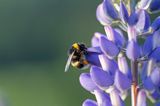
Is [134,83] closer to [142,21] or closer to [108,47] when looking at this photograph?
[108,47]

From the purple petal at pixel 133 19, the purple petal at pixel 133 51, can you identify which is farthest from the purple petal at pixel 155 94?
the purple petal at pixel 133 19

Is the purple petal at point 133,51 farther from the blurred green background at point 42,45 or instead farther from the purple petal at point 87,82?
the blurred green background at point 42,45

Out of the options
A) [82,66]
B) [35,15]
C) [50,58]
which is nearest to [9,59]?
[50,58]

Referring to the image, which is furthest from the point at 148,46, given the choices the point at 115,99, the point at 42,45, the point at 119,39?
the point at 42,45

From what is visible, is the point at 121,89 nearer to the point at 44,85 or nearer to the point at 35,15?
the point at 44,85

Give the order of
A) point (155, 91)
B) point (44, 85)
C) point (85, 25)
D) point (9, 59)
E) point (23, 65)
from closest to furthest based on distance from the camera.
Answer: point (155, 91) → point (44, 85) → point (23, 65) → point (9, 59) → point (85, 25)

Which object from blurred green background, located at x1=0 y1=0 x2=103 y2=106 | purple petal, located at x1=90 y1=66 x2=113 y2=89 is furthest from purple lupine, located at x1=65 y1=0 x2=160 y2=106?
blurred green background, located at x1=0 y1=0 x2=103 y2=106
